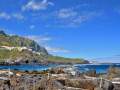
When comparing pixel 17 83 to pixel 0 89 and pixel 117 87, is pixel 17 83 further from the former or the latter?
pixel 117 87

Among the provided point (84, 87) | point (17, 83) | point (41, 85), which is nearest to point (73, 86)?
point (84, 87)

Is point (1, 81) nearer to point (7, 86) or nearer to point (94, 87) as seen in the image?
point (7, 86)

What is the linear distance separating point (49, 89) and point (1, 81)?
15.5 ft

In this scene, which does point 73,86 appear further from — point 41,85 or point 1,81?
point 1,81

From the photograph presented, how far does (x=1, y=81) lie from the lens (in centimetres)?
3014

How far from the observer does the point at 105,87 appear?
28688 mm

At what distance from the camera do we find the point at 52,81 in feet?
95.2

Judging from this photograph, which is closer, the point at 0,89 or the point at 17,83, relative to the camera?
the point at 0,89

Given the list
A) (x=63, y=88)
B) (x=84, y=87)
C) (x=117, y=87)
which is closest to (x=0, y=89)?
(x=63, y=88)

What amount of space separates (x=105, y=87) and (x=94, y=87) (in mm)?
1208

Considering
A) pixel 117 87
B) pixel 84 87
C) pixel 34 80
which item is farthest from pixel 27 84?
pixel 117 87

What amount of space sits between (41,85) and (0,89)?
3564mm

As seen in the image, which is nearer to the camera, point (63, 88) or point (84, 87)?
point (63, 88)

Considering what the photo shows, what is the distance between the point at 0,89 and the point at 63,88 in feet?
17.4
